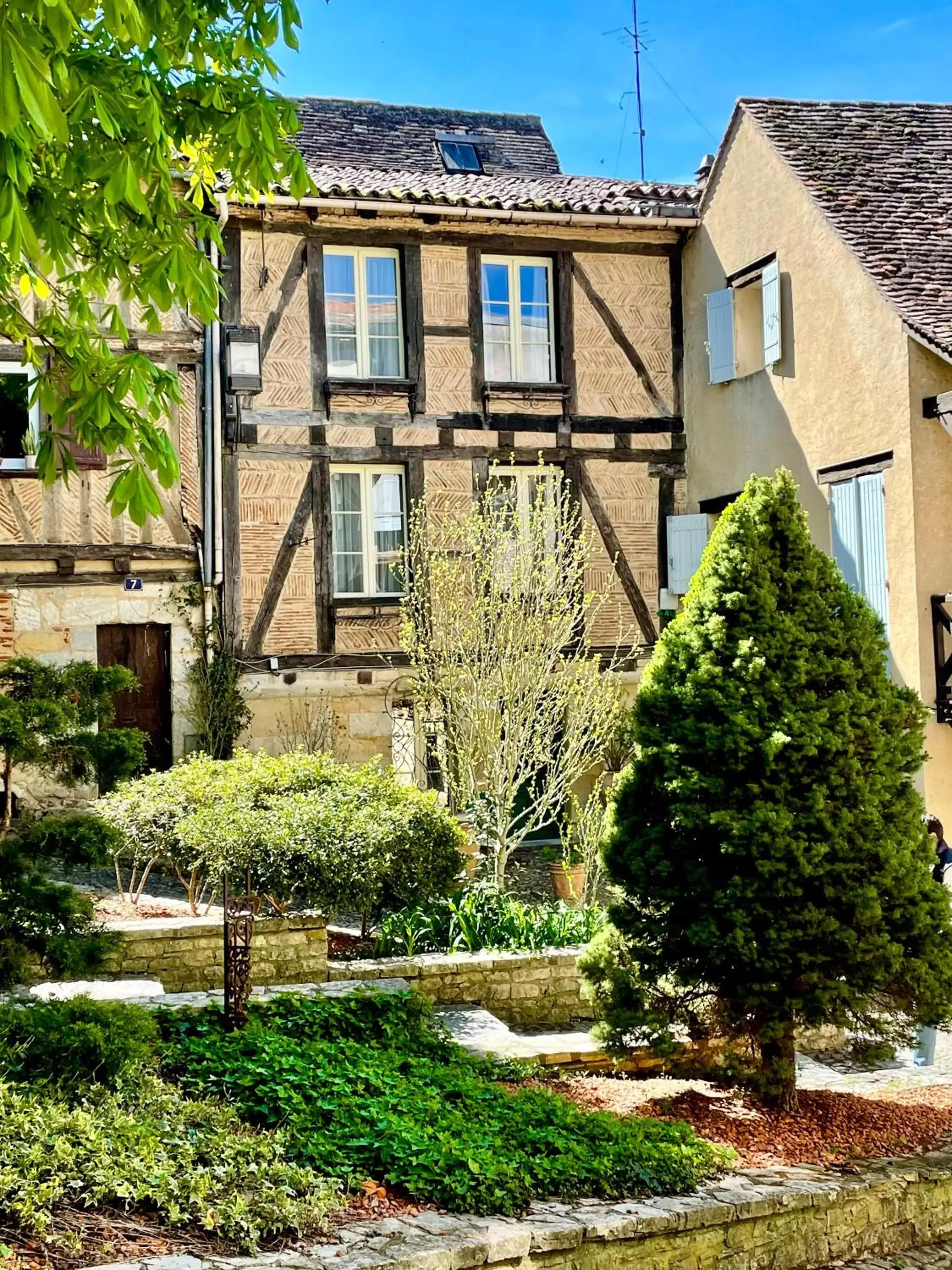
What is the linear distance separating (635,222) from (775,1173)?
1229cm

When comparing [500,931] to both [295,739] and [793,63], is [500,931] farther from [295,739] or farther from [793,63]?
[793,63]

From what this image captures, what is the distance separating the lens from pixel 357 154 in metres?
17.8

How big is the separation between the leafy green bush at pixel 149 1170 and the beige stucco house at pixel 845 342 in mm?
7606

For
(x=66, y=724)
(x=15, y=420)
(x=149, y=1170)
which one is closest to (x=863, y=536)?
(x=15, y=420)

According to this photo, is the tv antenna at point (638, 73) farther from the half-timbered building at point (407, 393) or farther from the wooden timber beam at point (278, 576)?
the wooden timber beam at point (278, 576)

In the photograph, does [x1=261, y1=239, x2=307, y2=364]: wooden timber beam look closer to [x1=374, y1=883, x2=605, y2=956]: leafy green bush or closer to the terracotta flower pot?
the terracotta flower pot

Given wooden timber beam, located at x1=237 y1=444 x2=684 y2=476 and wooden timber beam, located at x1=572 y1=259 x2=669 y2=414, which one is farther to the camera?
wooden timber beam, located at x1=572 y1=259 x2=669 y2=414

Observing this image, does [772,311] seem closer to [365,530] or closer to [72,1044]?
[365,530]

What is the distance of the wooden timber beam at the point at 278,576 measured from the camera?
14320 mm

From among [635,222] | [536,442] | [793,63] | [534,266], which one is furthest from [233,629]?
[793,63]

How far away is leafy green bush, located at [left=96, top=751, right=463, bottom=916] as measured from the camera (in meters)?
8.37

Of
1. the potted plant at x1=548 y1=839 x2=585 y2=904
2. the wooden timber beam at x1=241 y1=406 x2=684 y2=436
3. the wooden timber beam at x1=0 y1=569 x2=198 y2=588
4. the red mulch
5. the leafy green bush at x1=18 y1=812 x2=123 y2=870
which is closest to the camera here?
the leafy green bush at x1=18 y1=812 x2=123 y2=870

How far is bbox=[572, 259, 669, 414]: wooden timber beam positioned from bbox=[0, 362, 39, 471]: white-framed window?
6348mm

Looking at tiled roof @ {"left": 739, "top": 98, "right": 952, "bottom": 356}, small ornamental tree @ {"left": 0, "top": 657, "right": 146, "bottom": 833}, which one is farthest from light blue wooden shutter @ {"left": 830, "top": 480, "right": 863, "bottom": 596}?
small ornamental tree @ {"left": 0, "top": 657, "right": 146, "bottom": 833}
